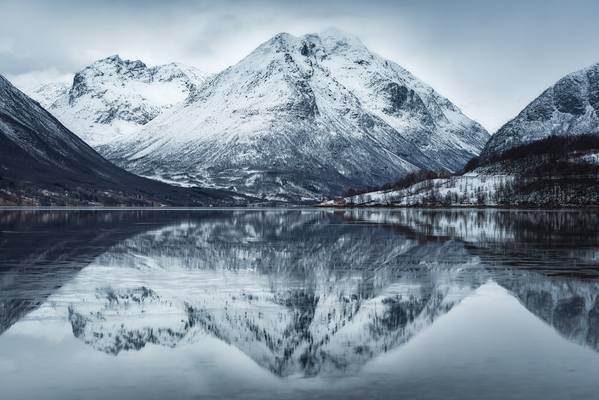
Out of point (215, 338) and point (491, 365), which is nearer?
point (491, 365)

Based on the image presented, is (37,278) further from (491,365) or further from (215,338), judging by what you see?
(491,365)

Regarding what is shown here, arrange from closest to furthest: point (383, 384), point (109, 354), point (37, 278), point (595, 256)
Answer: point (383, 384), point (109, 354), point (37, 278), point (595, 256)

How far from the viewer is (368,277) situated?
4659 cm

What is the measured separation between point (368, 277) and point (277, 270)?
23.7 feet

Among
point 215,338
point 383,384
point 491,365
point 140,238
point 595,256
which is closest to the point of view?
point 383,384

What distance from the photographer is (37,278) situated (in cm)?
4519

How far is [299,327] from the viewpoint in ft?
99.4

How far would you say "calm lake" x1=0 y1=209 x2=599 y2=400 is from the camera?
21688 mm

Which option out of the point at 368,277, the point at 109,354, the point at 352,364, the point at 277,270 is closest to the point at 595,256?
the point at 368,277

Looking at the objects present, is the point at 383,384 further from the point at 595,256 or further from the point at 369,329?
the point at 595,256

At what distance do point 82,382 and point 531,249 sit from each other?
2079 inches

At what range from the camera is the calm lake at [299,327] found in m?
21.7

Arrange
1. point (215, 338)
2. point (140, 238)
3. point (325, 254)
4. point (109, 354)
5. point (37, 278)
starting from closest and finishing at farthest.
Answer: point (109, 354), point (215, 338), point (37, 278), point (325, 254), point (140, 238)

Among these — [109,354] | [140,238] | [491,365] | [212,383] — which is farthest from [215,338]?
[140,238]
